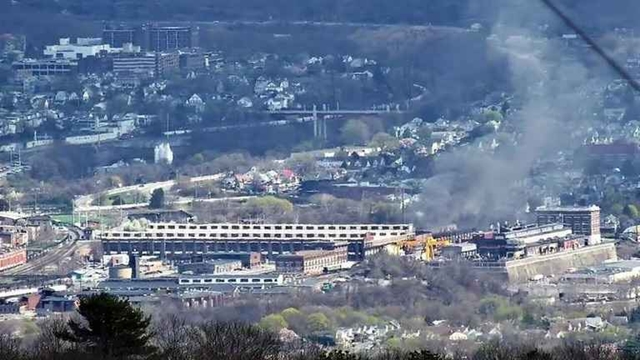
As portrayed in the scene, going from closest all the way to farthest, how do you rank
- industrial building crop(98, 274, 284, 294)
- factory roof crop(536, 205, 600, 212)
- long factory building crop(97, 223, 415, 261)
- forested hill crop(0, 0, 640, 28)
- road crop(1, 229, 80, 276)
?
industrial building crop(98, 274, 284, 294), road crop(1, 229, 80, 276), long factory building crop(97, 223, 415, 261), factory roof crop(536, 205, 600, 212), forested hill crop(0, 0, 640, 28)

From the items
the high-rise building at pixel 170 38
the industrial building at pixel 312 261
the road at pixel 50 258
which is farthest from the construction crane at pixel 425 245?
the high-rise building at pixel 170 38

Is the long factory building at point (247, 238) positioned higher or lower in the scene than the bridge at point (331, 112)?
lower

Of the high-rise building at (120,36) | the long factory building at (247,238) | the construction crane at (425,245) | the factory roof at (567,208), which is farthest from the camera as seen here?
the high-rise building at (120,36)

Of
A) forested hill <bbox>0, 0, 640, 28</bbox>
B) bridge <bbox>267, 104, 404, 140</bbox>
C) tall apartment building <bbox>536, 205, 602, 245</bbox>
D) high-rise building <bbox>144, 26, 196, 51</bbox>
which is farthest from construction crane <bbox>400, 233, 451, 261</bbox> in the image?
high-rise building <bbox>144, 26, 196, 51</bbox>

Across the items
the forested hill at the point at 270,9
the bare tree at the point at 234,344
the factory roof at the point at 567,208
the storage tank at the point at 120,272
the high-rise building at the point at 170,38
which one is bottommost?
the bare tree at the point at 234,344

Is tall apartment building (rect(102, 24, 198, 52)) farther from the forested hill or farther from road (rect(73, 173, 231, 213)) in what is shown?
road (rect(73, 173, 231, 213))

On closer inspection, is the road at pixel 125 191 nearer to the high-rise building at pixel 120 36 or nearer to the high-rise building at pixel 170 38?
the high-rise building at pixel 170 38
